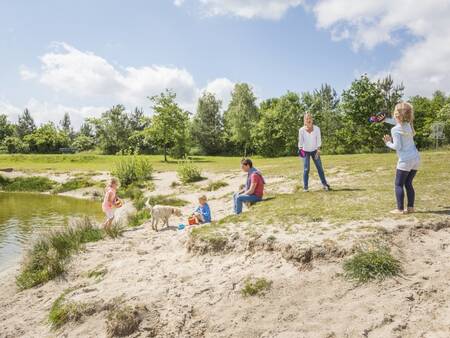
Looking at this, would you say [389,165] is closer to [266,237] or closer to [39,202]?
[266,237]

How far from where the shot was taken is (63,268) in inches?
362

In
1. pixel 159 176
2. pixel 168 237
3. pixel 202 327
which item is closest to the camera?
pixel 202 327

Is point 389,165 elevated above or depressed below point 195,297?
above

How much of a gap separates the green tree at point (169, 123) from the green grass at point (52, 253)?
39.5m

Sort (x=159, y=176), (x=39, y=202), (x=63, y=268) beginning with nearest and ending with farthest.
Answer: (x=63, y=268) < (x=39, y=202) < (x=159, y=176)

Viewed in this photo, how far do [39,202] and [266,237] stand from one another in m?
21.7

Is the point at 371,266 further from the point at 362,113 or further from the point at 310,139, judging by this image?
the point at 362,113

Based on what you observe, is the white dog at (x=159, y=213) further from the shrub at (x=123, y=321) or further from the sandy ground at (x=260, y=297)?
the shrub at (x=123, y=321)

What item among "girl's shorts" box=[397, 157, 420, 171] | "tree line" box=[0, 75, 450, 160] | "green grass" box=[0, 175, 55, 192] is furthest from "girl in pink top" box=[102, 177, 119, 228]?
"tree line" box=[0, 75, 450, 160]

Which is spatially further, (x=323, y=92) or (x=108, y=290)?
(x=323, y=92)

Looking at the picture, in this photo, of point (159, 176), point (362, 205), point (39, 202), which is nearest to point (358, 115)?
point (159, 176)

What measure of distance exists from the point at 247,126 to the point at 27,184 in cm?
4346

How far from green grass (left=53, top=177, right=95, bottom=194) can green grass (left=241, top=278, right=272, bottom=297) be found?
27477 millimetres

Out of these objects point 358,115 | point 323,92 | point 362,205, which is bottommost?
point 362,205
